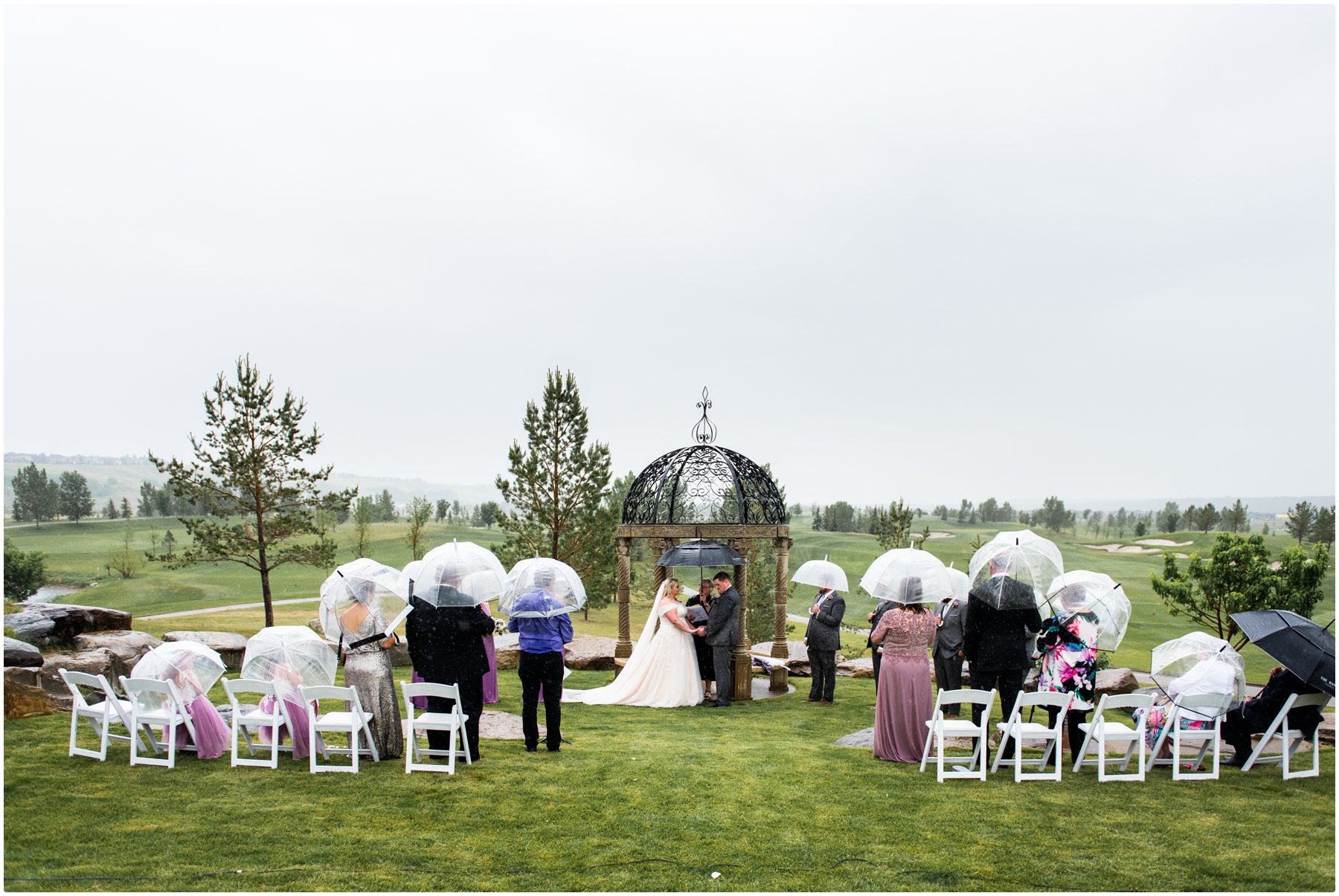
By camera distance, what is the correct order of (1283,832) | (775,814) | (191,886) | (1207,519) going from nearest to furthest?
1. (191,886)
2. (1283,832)
3. (775,814)
4. (1207,519)

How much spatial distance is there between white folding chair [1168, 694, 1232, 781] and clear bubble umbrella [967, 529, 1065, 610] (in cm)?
150

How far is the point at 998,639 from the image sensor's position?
802 cm

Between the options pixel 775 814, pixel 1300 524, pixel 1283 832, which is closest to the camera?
pixel 1283 832

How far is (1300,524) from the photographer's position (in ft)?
110

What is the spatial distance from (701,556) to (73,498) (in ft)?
252

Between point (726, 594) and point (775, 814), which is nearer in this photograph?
point (775, 814)

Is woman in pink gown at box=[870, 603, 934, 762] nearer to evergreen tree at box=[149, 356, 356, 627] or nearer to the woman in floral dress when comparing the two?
the woman in floral dress

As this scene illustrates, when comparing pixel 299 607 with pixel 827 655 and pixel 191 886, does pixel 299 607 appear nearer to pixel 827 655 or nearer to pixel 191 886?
pixel 827 655

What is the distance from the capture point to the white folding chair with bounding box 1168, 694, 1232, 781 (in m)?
7.37

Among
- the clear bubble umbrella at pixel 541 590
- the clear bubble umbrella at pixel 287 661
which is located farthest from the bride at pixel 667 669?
the clear bubble umbrella at pixel 287 661

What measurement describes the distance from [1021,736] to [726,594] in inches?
195


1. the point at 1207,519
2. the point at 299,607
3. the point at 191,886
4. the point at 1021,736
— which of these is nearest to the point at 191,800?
Result: the point at 191,886

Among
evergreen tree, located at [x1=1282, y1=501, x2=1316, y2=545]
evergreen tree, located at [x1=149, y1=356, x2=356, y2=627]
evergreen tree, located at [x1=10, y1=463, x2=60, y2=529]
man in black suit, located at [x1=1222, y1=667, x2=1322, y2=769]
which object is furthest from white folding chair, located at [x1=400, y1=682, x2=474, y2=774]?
evergreen tree, located at [x1=10, y1=463, x2=60, y2=529]

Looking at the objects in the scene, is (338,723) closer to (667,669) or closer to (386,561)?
(667,669)
